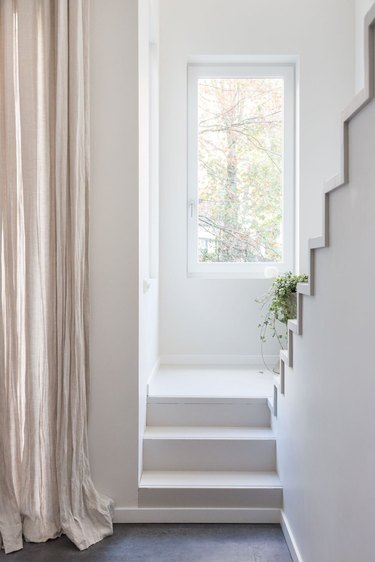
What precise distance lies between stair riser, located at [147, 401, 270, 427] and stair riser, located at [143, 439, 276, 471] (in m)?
0.20

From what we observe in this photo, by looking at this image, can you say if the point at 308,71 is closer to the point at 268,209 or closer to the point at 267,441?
the point at 268,209

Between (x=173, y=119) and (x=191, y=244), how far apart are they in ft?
2.86

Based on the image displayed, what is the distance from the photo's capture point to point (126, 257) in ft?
8.19

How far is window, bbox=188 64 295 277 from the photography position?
3.83m

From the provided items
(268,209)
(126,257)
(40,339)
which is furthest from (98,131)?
(268,209)

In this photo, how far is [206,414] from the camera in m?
2.87

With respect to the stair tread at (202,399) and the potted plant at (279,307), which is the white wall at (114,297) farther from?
the potted plant at (279,307)

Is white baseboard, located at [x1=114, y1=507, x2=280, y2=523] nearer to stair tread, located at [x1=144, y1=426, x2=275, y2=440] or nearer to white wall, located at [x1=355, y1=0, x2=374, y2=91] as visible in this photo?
stair tread, located at [x1=144, y1=426, x2=275, y2=440]

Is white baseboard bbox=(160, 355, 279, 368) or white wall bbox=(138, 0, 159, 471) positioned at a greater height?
white wall bbox=(138, 0, 159, 471)

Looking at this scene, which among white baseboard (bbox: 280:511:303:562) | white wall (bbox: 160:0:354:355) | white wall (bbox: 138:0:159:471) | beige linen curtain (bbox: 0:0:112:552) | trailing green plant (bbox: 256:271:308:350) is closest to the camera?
white baseboard (bbox: 280:511:303:562)

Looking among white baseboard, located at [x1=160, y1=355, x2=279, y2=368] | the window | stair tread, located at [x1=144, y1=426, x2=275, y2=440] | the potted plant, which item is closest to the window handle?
the window

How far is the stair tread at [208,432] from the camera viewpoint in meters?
2.69

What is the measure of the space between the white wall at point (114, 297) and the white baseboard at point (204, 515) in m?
0.09

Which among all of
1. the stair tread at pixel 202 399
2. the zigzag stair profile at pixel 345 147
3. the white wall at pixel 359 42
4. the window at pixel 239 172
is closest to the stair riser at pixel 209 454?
the stair tread at pixel 202 399
